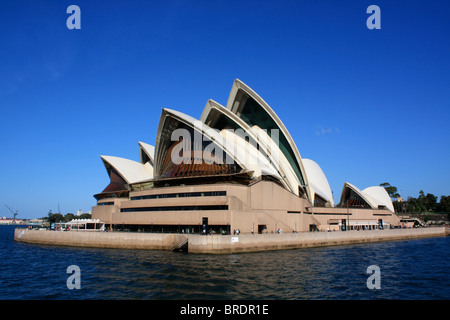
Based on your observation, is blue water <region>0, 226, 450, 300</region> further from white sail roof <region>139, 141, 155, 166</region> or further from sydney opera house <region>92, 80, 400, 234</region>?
white sail roof <region>139, 141, 155, 166</region>

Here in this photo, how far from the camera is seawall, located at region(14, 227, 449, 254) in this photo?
34.5 metres

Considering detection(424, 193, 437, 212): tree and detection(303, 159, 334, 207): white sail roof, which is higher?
detection(303, 159, 334, 207): white sail roof

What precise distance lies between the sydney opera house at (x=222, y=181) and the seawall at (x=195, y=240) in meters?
3.33

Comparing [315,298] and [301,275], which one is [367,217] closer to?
[301,275]

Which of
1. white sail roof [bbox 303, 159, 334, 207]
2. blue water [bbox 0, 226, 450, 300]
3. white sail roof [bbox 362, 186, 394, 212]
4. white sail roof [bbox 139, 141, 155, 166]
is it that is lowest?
blue water [bbox 0, 226, 450, 300]

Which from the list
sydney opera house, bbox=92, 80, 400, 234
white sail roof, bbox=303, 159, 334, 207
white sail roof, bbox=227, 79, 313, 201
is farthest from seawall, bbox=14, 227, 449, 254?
white sail roof, bbox=303, 159, 334, 207

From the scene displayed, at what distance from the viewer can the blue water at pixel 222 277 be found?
18266mm

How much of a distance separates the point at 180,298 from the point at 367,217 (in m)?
62.9

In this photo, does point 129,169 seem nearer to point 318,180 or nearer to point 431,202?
point 318,180

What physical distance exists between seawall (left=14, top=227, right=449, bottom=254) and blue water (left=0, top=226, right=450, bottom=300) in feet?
6.60

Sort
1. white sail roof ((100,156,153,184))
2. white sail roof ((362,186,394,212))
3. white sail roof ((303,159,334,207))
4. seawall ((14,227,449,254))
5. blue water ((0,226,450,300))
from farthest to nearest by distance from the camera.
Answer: white sail roof ((362,186,394,212)) → white sail roof ((303,159,334,207)) → white sail roof ((100,156,153,184)) → seawall ((14,227,449,254)) → blue water ((0,226,450,300))

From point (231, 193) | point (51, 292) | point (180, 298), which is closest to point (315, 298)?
point (180, 298)
